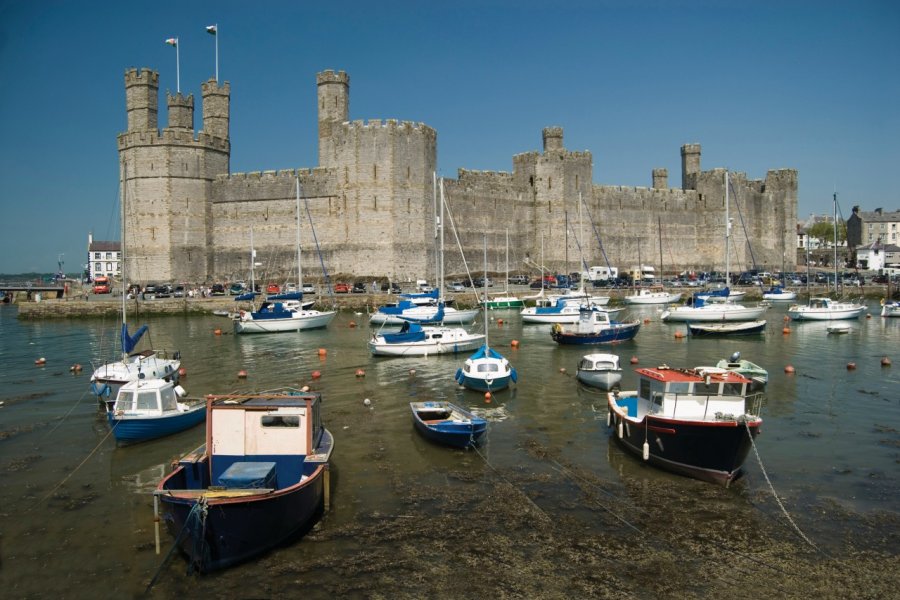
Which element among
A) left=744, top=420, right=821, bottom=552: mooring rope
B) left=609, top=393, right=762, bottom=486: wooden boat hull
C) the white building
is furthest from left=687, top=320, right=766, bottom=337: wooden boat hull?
the white building

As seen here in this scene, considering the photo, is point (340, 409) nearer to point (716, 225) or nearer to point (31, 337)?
point (31, 337)

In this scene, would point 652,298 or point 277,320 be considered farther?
point 652,298

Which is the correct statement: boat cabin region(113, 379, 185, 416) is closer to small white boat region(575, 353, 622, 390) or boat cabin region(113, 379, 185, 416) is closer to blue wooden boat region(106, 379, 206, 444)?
blue wooden boat region(106, 379, 206, 444)

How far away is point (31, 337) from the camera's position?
3491 centimetres

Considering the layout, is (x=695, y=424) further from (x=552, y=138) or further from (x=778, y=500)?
(x=552, y=138)

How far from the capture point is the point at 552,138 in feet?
192

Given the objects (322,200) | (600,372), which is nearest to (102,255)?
(322,200)

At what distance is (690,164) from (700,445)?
6337cm

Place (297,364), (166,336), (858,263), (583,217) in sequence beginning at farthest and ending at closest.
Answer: (858,263) < (583,217) < (166,336) < (297,364)

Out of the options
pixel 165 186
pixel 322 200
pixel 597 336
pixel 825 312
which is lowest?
pixel 597 336

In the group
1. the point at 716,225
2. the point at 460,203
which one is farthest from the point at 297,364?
the point at 716,225

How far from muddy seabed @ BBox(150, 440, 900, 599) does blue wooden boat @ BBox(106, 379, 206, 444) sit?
621 cm

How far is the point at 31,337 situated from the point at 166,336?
698 centimetres

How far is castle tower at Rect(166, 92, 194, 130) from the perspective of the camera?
166 ft
